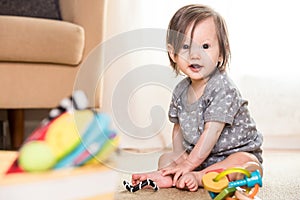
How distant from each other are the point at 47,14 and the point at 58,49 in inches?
14.6

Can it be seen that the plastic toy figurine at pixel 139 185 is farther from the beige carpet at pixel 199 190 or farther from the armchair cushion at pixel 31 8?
the armchair cushion at pixel 31 8

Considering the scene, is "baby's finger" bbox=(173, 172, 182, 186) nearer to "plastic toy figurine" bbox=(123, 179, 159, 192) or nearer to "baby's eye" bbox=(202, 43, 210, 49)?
"plastic toy figurine" bbox=(123, 179, 159, 192)

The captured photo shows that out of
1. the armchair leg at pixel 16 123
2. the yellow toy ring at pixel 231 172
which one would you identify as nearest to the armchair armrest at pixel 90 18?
the armchair leg at pixel 16 123

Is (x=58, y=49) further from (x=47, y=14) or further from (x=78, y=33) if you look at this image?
(x=47, y=14)

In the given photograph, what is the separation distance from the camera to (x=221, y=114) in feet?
3.51

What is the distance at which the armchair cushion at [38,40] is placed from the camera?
1.47 m

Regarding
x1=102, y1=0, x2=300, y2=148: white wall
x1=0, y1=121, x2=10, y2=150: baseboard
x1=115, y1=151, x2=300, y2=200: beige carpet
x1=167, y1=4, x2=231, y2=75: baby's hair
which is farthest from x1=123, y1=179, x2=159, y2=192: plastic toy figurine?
x1=102, y1=0, x2=300, y2=148: white wall

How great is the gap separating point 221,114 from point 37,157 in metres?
0.65

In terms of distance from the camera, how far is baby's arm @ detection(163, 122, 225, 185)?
1.06 meters

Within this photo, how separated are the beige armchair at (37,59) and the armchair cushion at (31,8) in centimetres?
22

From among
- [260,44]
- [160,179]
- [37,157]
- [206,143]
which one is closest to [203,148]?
[206,143]

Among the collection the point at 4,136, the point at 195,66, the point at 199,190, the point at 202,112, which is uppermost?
the point at 195,66

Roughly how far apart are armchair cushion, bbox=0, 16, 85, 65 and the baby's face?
55 centimetres

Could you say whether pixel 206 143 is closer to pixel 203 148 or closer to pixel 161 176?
pixel 203 148
